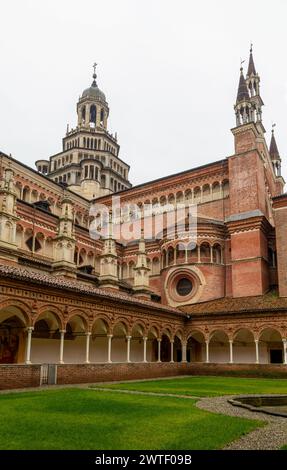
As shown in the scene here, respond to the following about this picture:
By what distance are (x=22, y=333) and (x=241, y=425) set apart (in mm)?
16798

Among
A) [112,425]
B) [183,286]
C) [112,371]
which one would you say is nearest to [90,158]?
[183,286]

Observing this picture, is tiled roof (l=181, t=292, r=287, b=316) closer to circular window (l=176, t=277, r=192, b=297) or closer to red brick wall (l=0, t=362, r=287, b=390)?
circular window (l=176, t=277, r=192, b=297)

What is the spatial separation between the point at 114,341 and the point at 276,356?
46.5 ft

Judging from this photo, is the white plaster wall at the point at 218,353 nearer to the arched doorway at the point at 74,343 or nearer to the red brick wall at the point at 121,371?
the red brick wall at the point at 121,371

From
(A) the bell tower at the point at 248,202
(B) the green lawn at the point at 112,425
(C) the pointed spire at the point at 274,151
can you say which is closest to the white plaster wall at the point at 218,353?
(A) the bell tower at the point at 248,202

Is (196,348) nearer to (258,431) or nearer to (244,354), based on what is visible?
(244,354)

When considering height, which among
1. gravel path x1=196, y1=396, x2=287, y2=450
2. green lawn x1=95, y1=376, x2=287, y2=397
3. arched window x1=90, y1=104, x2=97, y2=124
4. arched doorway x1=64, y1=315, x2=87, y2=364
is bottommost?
green lawn x1=95, y1=376, x2=287, y2=397

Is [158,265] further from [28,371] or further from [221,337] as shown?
[28,371]

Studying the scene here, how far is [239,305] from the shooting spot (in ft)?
118

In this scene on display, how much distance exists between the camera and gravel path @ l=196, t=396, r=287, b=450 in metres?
7.93

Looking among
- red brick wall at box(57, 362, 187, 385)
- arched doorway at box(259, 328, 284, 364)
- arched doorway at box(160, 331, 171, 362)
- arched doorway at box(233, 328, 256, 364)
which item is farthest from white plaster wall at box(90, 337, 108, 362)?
arched doorway at box(259, 328, 284, 364)

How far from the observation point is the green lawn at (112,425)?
7941 millimetres

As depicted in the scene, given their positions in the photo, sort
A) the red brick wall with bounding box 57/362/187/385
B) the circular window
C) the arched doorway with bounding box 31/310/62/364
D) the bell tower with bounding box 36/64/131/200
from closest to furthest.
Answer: the red brick wall with bounding box 57/362/187/385, the arched doorway with bounding box 31/310/62/364, the circular window, the bell tower with bounding box 36/64/131/200
